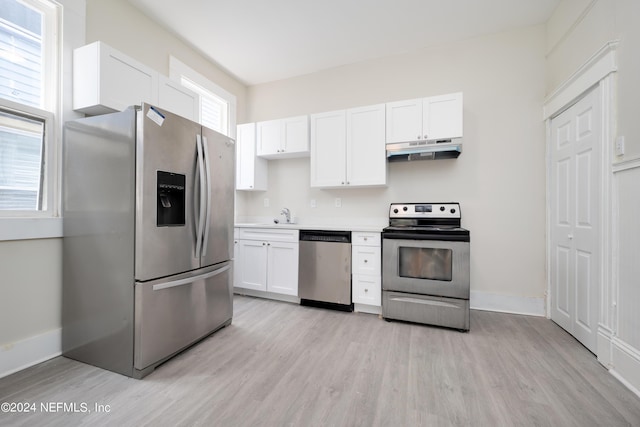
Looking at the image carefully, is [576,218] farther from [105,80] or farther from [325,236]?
[105,80]

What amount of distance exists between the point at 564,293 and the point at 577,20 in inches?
94.0

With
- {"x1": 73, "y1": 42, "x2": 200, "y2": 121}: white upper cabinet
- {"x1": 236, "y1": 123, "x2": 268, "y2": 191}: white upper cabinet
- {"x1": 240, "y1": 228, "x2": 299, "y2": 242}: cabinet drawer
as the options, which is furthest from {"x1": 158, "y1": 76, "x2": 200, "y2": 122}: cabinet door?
{"x1": 240, "y1": 228, "x2": 299, "y2": 242}: cabinet drawer

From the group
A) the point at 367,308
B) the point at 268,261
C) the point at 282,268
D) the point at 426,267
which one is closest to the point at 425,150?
the point at 426,267

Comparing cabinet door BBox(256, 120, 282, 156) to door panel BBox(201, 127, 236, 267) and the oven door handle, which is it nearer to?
door panel BBox(201, 127, 236, 267)

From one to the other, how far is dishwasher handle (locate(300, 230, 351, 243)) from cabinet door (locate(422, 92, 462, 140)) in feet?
4.49

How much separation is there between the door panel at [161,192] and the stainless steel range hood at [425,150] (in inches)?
80.0

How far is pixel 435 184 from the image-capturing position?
3184 mm

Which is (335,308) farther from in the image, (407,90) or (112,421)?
(407,90)

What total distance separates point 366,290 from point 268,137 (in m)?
2.36

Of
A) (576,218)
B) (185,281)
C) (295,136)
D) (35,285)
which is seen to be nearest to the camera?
(35,285)

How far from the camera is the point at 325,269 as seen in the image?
3023 millimetres

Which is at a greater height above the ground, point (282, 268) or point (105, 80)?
point (105, 80)

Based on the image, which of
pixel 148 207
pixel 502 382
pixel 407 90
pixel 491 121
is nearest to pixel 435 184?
pixel 491 121

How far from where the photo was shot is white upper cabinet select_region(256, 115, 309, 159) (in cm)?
349
